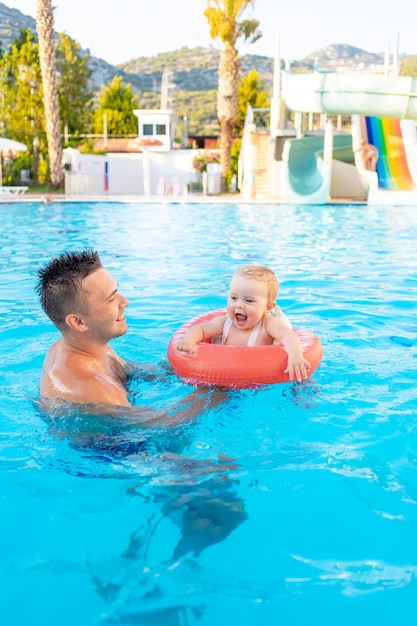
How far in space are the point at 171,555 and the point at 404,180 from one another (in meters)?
17.4

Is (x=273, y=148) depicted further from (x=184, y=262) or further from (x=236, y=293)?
(x=236, y=293)

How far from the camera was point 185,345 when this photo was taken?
3436 mm

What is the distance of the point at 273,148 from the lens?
2108 centimetres

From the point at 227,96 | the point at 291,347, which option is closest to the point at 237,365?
the point at 291,347

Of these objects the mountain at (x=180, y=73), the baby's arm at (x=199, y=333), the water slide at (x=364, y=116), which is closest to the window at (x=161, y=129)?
the water slide at (x=364, y=116)

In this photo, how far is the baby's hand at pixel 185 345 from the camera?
11.2 feet

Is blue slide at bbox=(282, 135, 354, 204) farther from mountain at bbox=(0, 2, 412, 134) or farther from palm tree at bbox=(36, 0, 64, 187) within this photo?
mountain at bbox=(0, 2, 412, 134)

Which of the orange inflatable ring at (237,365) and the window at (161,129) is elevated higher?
the window at (161,129)

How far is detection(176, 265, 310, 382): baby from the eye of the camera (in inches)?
128

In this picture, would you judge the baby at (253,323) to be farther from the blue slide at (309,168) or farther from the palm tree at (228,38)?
the palm tree at (228,38)

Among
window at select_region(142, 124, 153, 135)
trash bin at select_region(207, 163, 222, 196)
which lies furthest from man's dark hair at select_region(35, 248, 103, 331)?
window at select_region(142, 124, 153, 135)

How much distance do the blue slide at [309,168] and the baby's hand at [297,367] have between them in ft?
49.8

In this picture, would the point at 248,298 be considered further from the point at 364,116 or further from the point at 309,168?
the point at 309,168

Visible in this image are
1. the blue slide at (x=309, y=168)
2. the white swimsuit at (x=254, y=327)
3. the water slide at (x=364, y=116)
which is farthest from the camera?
the blue slide at (x=309, y=168)
